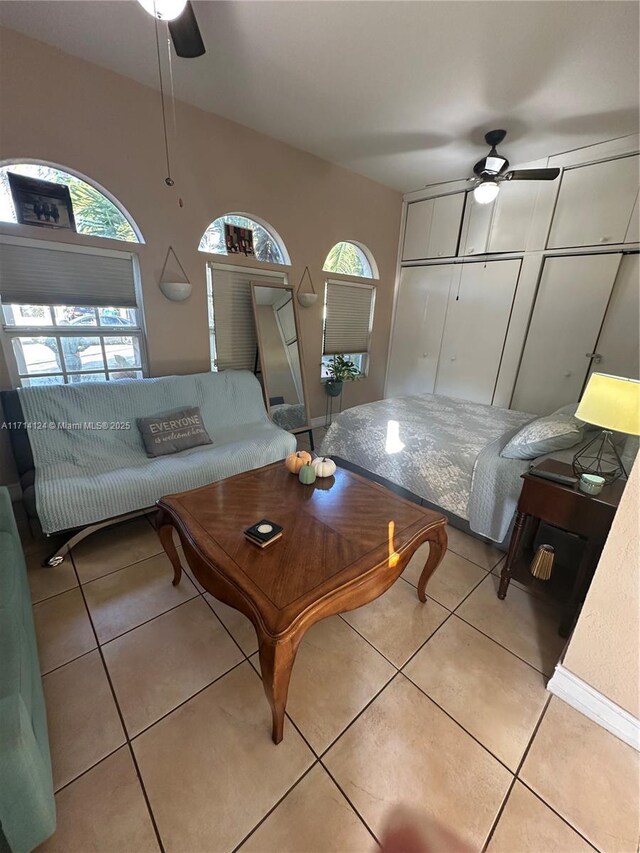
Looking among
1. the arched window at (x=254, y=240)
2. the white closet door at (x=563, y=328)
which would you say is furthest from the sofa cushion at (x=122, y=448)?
the white closet door at (x=563, y=328)

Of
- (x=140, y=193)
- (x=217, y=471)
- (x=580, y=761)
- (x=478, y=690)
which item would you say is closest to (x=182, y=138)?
→ (x=140, y=193)

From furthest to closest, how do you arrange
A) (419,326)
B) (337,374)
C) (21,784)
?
(419,326), (337,374), (21,784)

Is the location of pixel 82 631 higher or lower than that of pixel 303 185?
lower

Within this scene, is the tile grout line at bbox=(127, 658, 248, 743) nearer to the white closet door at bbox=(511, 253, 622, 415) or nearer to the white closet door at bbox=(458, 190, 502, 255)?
the white closet door at bbox=(511, 253, 622, 415)

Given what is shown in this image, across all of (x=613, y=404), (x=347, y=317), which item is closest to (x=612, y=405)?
(x=613, y=404)

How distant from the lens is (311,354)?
3836 millimetres

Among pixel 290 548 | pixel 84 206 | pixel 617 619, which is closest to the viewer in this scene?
pixel 617 619

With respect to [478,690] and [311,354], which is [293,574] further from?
[311,354]

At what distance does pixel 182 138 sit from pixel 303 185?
1150mm

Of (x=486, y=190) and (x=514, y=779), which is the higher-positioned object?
(x=486, y=190)

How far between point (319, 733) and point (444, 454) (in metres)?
1.57

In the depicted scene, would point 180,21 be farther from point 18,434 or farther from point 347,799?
point 347,799

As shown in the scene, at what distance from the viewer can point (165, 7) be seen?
1.20 metres

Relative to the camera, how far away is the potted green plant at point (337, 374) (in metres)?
3.95
